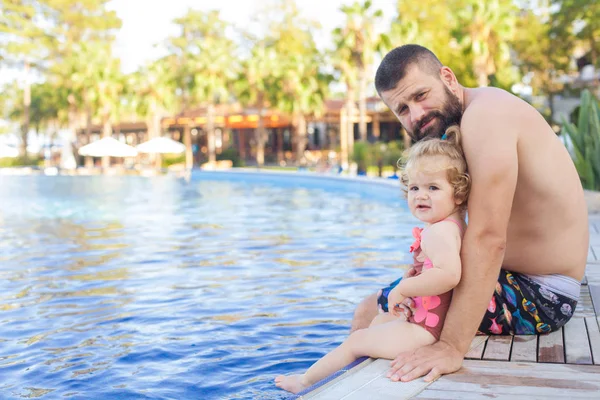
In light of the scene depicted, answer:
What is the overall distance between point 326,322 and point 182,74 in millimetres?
46139

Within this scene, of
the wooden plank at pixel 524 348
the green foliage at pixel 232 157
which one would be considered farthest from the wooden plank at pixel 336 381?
the green foliage at pixel 232 157

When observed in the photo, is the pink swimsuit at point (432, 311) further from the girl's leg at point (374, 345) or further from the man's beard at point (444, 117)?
the man's beard at point (444, 117)

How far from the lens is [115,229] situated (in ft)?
44.7

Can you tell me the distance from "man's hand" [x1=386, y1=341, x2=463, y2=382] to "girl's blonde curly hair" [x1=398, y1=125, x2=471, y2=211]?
0.61 meters

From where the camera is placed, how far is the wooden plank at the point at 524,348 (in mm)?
3122

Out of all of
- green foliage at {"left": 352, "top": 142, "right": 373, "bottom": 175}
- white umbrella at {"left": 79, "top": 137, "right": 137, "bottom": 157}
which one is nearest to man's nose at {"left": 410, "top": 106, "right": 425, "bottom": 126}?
green foliage at {"left": 352, "top": 142, "right": 373, "bottom": 175}

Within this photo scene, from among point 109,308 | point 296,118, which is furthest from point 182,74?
point 109,308

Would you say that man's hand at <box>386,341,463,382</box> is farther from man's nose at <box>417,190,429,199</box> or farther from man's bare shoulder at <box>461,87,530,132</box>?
man's bare shoulder at <box>461,87,530,132</box>

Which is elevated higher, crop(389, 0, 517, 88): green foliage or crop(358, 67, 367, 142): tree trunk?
crop(389, 0, 517, 88): green foliage

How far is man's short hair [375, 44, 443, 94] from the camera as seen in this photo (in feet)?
10.0

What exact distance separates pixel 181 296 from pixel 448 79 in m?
4.71

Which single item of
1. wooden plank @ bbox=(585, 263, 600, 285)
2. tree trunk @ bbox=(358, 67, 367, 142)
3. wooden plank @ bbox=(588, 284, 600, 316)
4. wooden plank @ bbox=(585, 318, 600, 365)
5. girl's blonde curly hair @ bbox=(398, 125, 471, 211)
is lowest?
wooden plank @ bbox=(585, 263, 600, 285)

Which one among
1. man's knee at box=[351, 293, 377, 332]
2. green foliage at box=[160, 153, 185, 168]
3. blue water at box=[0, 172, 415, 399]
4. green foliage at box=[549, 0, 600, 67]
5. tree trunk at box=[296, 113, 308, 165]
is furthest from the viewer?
green foliage at box=[160, 153, 185, 168]

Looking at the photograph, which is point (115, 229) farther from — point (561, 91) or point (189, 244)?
point (561, 91)
